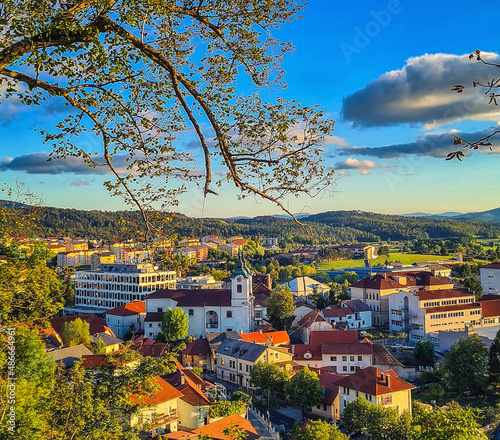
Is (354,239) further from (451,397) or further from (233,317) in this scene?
(451,397)

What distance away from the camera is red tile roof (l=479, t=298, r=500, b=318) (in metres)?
37.0

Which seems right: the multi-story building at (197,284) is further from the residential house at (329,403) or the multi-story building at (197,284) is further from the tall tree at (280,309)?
the residential house at (329,403)

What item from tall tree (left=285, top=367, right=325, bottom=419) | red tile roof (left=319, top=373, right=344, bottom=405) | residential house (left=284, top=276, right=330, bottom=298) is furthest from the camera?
residential house (left=284, top=276, right=330, bottom=298)

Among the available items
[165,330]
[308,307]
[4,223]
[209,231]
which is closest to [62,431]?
[4,223]

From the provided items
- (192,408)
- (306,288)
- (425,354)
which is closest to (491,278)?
(306,288)

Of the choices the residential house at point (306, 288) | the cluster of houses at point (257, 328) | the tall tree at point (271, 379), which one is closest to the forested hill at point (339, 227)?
the residential house at point (306, 288)

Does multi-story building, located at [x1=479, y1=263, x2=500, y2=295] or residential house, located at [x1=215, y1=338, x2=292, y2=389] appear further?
multi-story building, located at [x1=479, y1=263, x2=500, y2=295]

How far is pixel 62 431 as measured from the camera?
6559 mm

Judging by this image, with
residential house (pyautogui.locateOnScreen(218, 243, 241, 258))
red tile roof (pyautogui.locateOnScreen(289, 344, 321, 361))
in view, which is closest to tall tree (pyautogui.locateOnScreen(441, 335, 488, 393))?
red tile roof (pyautogui.locateOnScreen(289, 344, 321, 361))

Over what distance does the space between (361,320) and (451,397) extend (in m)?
15.9

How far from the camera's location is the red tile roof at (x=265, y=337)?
2947cm

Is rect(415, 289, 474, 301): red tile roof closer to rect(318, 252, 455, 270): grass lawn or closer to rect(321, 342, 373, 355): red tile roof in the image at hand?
rect(321, 342, 373, 355): red tile roof

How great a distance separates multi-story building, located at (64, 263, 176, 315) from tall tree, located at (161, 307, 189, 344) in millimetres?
11832

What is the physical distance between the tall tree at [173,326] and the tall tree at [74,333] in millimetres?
6130
